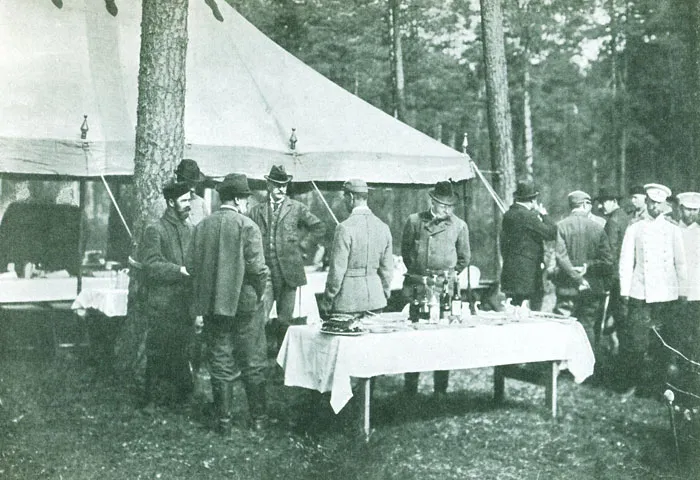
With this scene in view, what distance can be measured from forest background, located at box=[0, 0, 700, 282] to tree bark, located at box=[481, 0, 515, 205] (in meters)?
6.75

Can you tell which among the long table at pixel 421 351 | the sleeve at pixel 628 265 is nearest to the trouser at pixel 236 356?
the long table at pixel 421 351

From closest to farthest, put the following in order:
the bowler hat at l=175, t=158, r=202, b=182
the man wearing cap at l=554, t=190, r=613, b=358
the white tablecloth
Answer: the white tablecloth
the bowler hat at l=175, t=158, r=202, b=182
the man wearing cap at l=554, t=190, r=613, b=358

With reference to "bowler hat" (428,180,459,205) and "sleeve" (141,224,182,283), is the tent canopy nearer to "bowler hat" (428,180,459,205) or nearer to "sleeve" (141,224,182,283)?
"sleeve" (141,224,182,283)

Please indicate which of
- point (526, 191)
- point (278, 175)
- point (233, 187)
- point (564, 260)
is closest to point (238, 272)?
point (233, 187)

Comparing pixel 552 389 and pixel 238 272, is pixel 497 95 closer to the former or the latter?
pixel 552 389

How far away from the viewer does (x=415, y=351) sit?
17.4 feet

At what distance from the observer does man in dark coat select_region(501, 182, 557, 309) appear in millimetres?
7590

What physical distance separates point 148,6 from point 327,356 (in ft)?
11.3

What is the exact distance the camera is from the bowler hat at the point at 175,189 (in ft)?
19.0

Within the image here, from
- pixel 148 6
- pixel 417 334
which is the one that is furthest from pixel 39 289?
pixel 417 334

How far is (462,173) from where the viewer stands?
9.54 metres

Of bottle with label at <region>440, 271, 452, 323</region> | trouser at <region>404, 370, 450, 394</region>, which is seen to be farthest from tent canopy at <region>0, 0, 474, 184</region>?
bottle with label at <region>440, 271, 452, 323</region>

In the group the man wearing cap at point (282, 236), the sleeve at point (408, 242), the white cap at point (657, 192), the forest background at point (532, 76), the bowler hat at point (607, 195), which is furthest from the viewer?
the forest background at point (532, 76)

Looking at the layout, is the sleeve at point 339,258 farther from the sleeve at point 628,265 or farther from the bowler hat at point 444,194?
the sleeve at point 628,265
